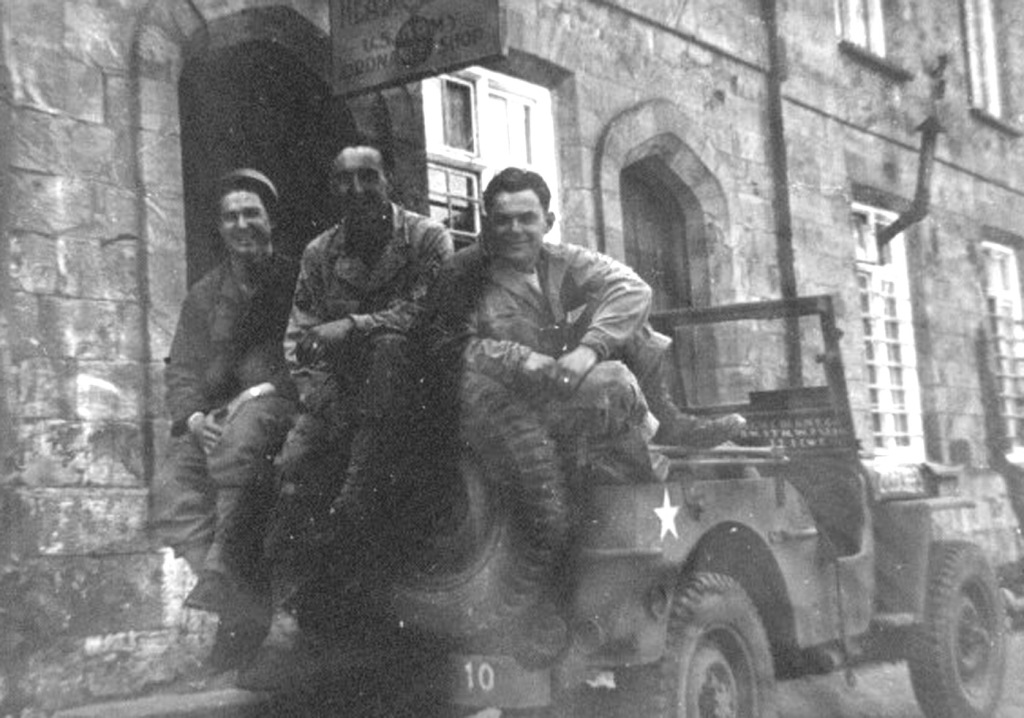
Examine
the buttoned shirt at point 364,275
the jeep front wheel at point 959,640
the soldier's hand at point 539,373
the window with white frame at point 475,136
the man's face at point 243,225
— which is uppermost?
the window with white frame at point 475,136

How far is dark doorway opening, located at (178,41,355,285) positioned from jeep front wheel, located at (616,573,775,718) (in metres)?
3.56

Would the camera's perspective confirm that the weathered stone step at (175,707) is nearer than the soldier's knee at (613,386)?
No

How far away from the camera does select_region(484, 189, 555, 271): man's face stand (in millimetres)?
5043

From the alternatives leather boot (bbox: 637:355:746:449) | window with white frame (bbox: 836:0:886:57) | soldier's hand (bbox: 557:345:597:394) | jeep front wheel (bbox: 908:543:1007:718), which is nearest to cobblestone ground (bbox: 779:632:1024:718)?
jeep front wheel (bbox: 908:543:1007:718)

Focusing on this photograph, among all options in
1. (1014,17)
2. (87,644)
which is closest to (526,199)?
(87,644)

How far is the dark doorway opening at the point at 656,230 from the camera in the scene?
1132 cm

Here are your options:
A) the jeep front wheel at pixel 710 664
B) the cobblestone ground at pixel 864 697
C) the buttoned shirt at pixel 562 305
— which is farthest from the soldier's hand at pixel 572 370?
the cobblestone ground at pixel 864 697

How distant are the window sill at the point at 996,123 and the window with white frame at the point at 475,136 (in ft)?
22.9

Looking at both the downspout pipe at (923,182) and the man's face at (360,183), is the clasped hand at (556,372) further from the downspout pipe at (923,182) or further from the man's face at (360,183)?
the downspout pipe at (923,182)

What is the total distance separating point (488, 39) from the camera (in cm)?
720

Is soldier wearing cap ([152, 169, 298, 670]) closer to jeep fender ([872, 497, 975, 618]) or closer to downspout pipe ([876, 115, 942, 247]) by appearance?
jeep fender ([872, 497, 975, 618])

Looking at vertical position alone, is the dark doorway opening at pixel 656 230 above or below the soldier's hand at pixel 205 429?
above

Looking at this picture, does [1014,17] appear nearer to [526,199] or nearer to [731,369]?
[731,369]

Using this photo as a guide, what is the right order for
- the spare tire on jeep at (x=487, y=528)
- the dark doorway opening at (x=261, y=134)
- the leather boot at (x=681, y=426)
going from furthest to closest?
the dark doorway opening at (x=261, y=134)
the leather boot at (x=681, y=426)
the spare tire on jeep at (x=487, y=528)
